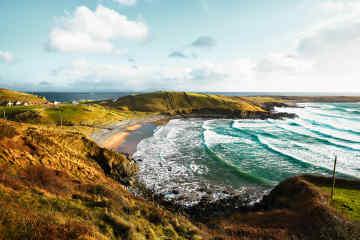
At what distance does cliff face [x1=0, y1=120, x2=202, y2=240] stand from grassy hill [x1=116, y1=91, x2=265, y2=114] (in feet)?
286

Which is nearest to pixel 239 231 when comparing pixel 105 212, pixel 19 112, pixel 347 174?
pixel 105 212

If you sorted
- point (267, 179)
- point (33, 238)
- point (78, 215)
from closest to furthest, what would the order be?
point (33, 238), point (78, 215), point (267, 179)

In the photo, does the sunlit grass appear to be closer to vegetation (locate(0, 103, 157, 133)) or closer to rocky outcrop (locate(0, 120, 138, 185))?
rocky outcrop (locate(0, 120, 138, 185))

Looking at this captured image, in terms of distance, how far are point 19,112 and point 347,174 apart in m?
86.2

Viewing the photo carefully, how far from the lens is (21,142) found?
59.9ft

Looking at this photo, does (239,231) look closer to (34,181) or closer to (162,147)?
(34,181)

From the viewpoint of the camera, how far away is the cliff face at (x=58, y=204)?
23.2ft

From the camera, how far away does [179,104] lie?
122688 mm

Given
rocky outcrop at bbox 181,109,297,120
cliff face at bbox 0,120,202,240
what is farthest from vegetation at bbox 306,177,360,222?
rocky outcrop at bbox 181,109,297,120

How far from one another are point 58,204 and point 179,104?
372 feet

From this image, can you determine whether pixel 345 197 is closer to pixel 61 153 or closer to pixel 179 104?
pixel 61 153

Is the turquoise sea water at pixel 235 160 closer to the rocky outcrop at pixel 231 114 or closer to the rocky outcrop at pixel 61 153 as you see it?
the rocky outcrop at pixel 61 153

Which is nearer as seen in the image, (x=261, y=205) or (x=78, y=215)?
(x=78, y=215)

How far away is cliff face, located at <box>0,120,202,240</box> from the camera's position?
7.09m
